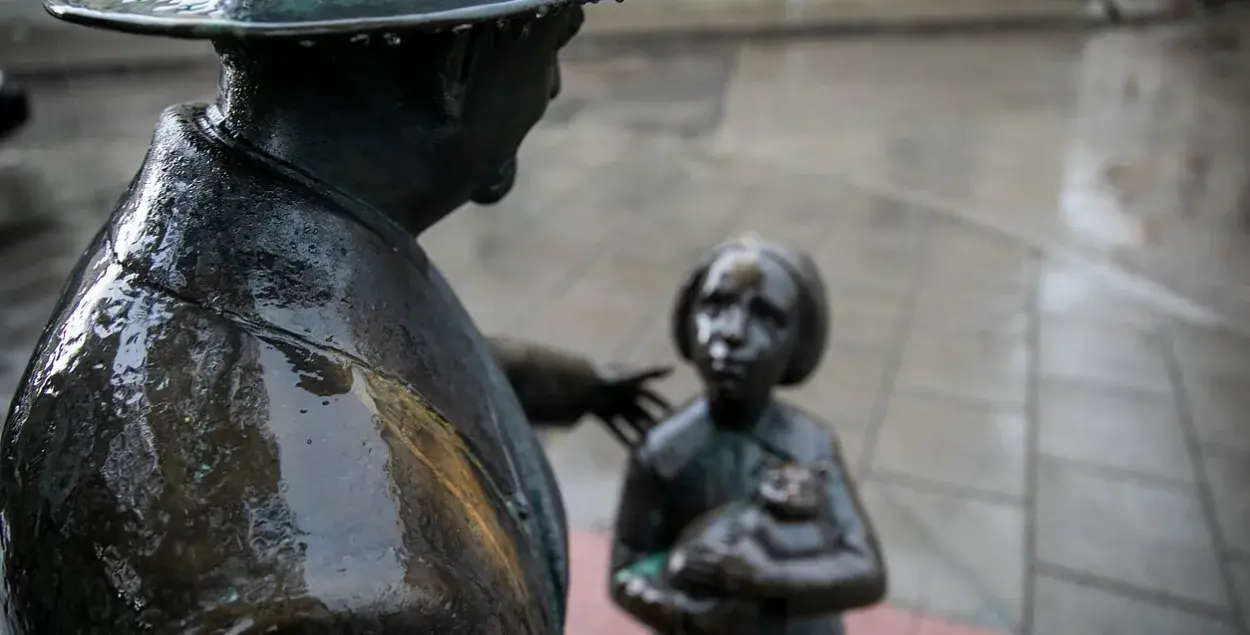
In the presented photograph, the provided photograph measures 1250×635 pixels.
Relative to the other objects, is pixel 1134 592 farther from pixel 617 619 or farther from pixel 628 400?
pixel 628 400

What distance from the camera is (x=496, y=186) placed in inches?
40.5

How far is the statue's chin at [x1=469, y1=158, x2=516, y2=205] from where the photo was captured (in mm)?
1007

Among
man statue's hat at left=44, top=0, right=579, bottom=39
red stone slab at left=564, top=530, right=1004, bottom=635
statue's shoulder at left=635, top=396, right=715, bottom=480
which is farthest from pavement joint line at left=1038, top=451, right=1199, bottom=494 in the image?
man statue's hat at left=44, top=0, right=579, bottom=39

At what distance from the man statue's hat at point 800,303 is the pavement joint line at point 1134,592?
7.17ft

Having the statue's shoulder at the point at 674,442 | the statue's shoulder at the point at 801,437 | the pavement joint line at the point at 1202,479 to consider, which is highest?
the statue's shoulder at the point at 674,442

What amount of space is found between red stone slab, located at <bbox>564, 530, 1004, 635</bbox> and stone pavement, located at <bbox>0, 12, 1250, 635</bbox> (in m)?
0.06

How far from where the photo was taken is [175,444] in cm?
71

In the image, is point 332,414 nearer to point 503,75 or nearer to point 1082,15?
point 503,75

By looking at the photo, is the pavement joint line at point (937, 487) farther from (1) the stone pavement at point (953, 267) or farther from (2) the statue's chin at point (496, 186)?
(2) the statue's chin at point (496, 186)

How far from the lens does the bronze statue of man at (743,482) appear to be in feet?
4.30

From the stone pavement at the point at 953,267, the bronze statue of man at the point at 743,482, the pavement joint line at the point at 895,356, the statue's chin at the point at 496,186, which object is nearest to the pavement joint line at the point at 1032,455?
the stone pavement at the point at 953,267

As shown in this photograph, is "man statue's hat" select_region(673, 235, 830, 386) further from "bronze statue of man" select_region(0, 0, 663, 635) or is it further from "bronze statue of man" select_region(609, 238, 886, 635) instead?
"bronze statue of man" select_region(0, 0, 663, 635)

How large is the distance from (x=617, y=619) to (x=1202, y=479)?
2.55m

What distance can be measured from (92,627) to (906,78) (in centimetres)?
1015
